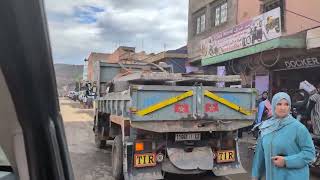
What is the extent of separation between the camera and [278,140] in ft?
14.6

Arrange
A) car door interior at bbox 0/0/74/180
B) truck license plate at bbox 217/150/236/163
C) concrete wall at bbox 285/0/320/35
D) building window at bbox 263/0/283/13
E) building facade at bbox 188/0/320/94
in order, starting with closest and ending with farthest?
car door interior at bbox 0/0/74/180 < truck license plate at bbox 217/150/236/163 < building facade at bbox 188/0/320/94 < concrete wall at bbox 285/0/320/35 < building window at bbox 263/0/283/13

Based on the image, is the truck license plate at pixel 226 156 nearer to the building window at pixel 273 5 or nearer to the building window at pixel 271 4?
the building window at pixel 273 5

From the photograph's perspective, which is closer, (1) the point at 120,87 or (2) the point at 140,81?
(2) the point at 140,81

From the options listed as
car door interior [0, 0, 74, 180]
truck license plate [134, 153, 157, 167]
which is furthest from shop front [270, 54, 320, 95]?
car door interior [0, 0, 74, 180]

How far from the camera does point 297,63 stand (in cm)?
1451

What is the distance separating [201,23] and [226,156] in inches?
689

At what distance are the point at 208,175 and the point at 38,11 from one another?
24.9ft

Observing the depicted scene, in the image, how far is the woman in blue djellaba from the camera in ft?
14.1

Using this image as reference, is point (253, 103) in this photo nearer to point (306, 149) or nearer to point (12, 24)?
point (306, 149)

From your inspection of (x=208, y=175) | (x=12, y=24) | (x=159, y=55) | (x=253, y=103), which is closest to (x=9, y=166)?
(x=12, y=24)

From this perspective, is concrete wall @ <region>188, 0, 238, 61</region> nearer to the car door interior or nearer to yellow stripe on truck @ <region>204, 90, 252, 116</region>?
yellow stripe on truck @ <region>204, 90, 252, 116</region>

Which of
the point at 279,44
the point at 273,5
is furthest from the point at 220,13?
the point at 279,44

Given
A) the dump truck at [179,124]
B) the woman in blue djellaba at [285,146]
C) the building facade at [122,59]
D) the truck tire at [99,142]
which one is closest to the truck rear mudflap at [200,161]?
the dump truck at [179,124]

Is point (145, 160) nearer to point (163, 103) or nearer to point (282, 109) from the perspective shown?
point (163, 103)
